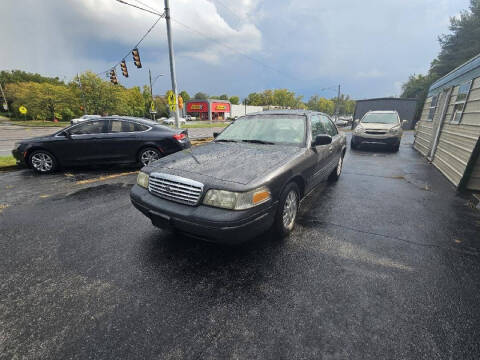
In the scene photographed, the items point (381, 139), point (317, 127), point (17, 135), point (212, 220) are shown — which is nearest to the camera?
point (212, 220)

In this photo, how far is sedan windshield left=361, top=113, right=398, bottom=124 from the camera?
33.5 ft

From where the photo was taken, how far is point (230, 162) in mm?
2721

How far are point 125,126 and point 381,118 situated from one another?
10.7m

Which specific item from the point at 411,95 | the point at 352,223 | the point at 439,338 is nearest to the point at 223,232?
the point at 439,338

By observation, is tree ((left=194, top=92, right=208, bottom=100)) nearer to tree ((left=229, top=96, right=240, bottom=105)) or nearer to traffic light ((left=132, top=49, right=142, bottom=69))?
tree ((left=229, top=96, right=240, bottom=105))

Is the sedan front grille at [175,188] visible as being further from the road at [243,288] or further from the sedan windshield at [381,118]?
the sedan windshield at [381,118]

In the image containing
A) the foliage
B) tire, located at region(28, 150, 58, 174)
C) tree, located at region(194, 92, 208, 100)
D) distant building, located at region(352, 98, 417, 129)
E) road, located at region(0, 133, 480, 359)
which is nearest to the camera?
road, located at region(0, 133, 480, 359)

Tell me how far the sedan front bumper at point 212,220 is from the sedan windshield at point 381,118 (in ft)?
33.9

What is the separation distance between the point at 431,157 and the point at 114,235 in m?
10.00

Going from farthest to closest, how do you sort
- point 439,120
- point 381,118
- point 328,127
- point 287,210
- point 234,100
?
point 234,100 < point 381,118 < point 439,120 < point 328,127 < point 287,210

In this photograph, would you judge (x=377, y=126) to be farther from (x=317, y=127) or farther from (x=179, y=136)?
(x=179, y=136)

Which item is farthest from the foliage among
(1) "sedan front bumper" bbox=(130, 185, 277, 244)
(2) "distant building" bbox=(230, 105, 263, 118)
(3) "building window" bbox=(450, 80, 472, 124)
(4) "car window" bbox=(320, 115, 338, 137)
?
(2) "distant building" bbox=(230, 105, 263, 118)

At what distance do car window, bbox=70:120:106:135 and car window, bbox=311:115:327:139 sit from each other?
18.3ft

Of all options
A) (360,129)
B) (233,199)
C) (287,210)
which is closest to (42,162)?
(233,199)
